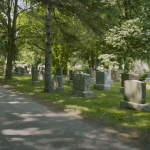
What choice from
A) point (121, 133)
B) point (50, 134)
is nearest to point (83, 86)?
point (121, 133)

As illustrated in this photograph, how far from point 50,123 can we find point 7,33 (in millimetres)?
15005

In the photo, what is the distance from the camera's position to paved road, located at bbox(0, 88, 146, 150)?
12.3 feet

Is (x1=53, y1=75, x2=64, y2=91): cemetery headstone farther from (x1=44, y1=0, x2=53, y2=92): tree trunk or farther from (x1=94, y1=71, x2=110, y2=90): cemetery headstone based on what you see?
(x1=94, y1=71, x2=110, y2=90): cemetery headstone

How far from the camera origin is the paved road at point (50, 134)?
12.3 ft

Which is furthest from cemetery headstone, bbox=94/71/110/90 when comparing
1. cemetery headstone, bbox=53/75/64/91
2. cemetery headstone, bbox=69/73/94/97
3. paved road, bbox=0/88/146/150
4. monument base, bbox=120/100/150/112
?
paved road, bbox=0/88/146/150

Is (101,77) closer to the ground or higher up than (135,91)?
higher up

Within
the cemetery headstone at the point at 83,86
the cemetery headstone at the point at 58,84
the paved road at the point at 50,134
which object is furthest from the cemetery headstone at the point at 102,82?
the paved road at the point at 50,134

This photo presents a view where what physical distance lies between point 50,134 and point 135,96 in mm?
3888

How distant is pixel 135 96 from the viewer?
22.7 ft

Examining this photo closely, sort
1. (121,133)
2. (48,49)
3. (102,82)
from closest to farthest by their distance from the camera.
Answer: (121,133) → (48,49) → (102,82)

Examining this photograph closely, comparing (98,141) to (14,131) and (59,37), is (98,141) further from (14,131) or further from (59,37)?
(59,37)

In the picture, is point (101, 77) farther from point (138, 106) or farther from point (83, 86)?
point (138, 106)

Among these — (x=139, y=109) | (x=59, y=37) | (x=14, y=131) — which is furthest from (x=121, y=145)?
(x=59, y=37)

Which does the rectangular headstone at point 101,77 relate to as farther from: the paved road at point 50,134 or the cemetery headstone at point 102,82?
the paved road at point 50,134
